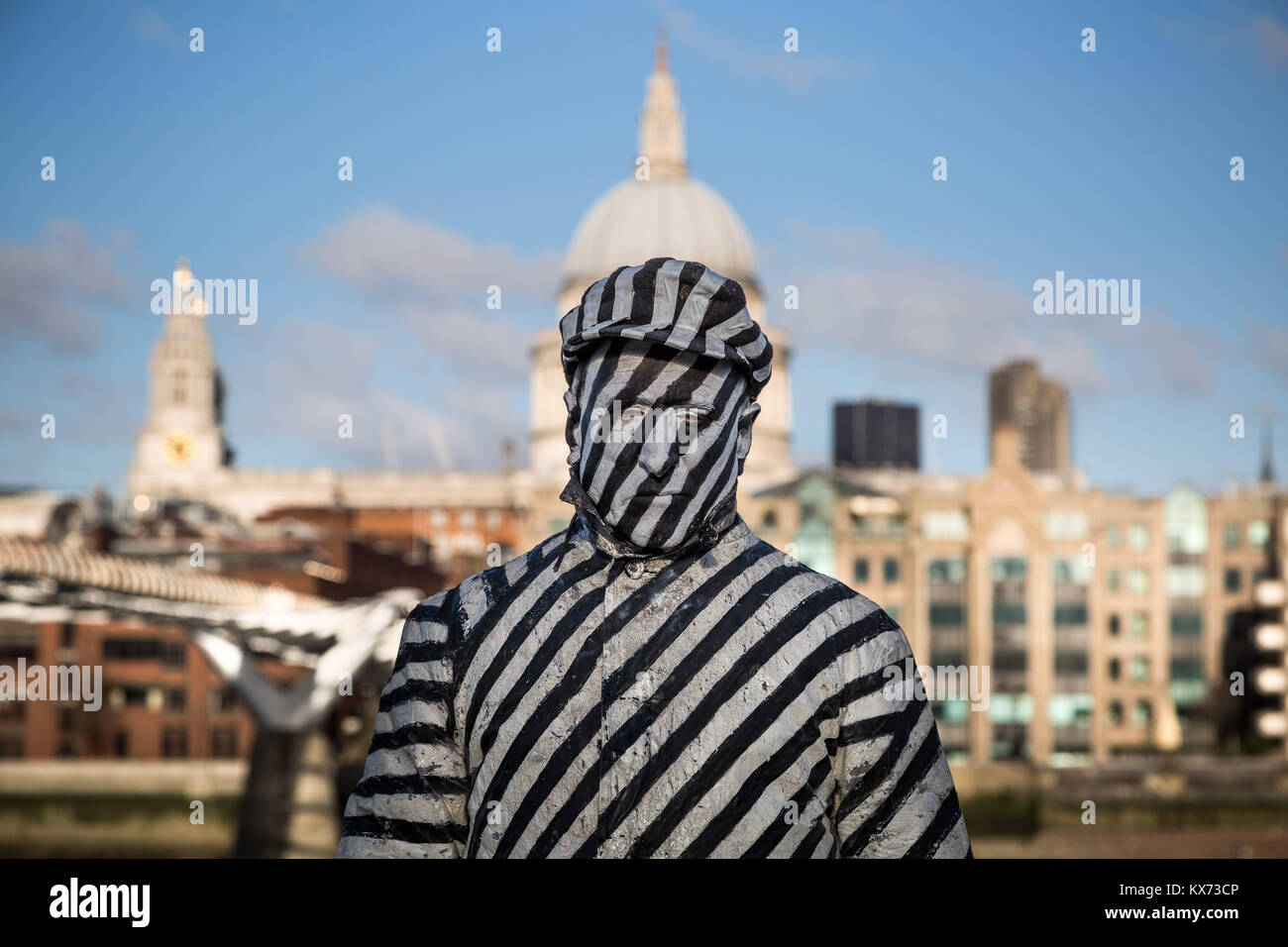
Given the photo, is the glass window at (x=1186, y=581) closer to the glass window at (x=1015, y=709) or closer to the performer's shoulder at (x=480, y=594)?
the glass window at (x=1015, y=709)

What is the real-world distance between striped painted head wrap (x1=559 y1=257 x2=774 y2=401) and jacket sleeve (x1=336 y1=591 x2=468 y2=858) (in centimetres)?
74

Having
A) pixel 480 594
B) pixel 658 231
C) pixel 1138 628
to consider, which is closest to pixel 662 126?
pixel 658 231

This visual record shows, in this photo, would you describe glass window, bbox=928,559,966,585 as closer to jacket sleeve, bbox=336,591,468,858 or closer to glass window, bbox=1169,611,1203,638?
glass window, bbox=1169,611,1203,638

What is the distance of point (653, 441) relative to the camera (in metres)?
3.62

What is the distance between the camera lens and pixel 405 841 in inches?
146

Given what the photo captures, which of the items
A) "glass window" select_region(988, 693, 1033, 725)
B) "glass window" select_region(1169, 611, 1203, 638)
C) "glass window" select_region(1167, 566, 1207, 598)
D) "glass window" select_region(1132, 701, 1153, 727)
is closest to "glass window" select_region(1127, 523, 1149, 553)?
"glass window" select_region(1167, 566, 1207, 598)

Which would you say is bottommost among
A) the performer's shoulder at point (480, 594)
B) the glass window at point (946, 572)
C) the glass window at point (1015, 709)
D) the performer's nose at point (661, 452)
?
the glass window at point (1015, 709)

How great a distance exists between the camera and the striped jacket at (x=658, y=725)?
3.60m

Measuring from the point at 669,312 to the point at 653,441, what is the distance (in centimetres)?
28

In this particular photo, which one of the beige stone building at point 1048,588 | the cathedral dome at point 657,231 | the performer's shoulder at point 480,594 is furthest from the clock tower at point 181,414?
the performer's shoulder at point 480,594

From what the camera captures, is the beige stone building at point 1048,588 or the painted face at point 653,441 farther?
the beige stone building at point 1048,588

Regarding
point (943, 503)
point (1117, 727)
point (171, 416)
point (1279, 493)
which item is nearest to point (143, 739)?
point (943, 503)
